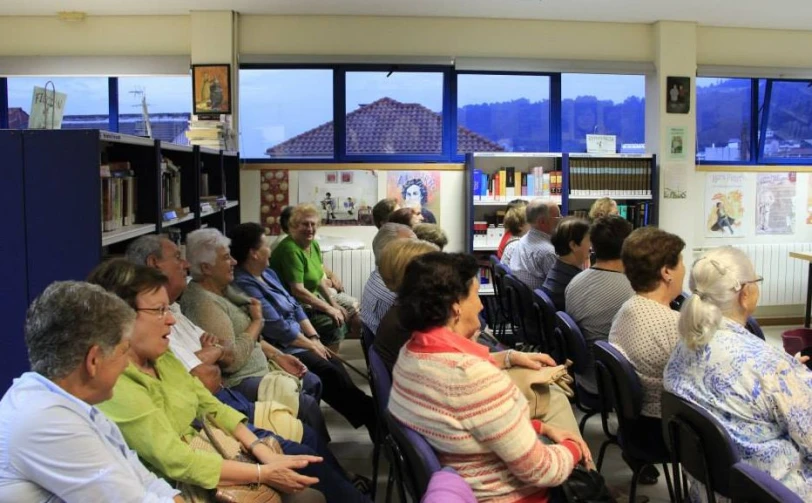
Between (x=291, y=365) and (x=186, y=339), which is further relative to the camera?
(x=291, y=365)

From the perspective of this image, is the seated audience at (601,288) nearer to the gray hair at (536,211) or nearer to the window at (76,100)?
the gray hair at (536,211)

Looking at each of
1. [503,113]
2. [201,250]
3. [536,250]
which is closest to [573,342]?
[536,250]

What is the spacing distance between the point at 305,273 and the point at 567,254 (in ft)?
5.76

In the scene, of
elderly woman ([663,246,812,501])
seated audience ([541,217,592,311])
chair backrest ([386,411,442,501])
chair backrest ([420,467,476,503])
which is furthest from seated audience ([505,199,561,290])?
chair backrest ([420,467,476,503])

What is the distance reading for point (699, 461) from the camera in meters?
2.11

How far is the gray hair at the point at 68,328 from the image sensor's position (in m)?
1.54

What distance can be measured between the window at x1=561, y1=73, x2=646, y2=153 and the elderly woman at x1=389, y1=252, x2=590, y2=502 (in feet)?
17.1

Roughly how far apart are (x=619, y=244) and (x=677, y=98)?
3.60m

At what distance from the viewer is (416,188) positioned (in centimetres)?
659

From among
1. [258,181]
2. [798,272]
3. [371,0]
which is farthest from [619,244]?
[798,272]

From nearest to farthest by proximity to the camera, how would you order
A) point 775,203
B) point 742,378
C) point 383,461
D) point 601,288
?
point 742,378, point 601,288, point 383,461, point 775,203

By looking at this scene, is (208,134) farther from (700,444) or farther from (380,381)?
(700,444)

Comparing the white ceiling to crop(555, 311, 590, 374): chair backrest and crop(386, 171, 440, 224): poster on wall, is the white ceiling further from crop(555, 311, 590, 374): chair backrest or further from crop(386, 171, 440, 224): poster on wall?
crop(555, 311, 590, 374): chair backrest

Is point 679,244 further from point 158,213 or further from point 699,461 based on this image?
point 158,213
